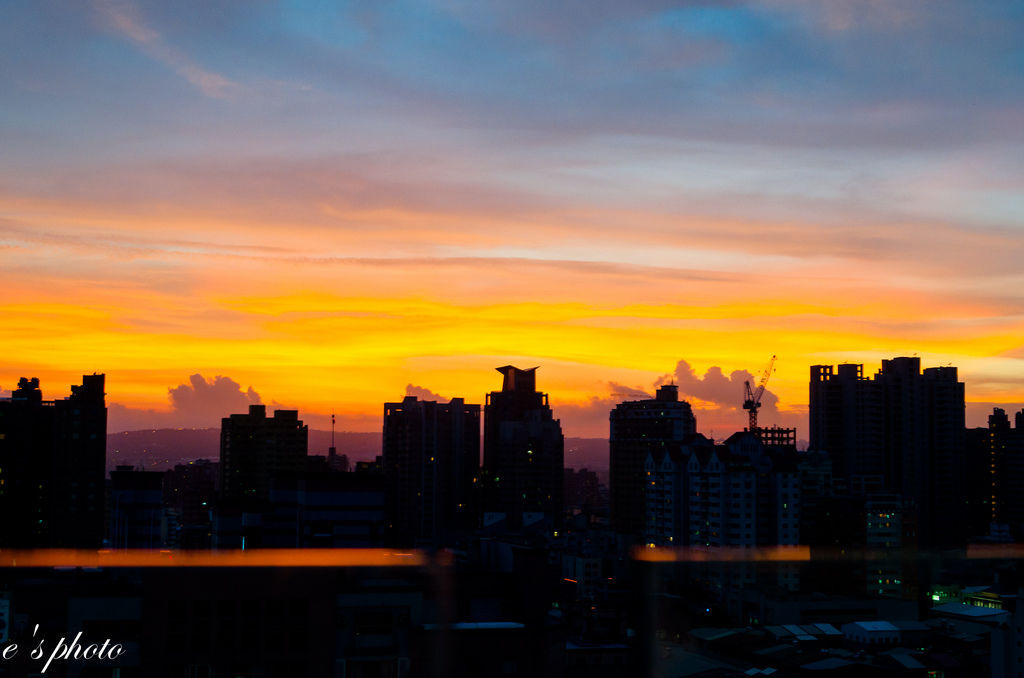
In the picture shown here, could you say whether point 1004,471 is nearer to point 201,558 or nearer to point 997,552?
point 997,552

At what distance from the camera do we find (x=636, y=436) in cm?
4506

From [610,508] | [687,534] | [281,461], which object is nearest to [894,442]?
[610,508]

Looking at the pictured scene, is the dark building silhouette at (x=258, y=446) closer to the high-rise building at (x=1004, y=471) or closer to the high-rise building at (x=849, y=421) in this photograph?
the high-rise building at (x=849, y=421)

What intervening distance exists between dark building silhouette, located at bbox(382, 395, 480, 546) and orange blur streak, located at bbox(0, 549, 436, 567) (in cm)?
3585

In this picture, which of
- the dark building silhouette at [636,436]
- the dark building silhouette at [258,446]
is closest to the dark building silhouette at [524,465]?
the dark building silhouette at [636,436]

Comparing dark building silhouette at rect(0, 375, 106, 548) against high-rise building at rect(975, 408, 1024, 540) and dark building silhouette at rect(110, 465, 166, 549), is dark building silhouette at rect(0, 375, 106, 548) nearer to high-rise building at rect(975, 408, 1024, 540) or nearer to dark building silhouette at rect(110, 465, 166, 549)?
dark building silhouette at rect(110, 465, 166, 549)

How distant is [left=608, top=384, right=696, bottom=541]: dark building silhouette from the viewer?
42188 mm

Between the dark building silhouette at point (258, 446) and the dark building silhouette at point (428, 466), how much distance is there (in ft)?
12.3

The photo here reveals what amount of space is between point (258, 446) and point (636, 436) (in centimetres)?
1619

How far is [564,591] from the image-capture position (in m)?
10.1

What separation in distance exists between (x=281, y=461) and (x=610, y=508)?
13.9 metres

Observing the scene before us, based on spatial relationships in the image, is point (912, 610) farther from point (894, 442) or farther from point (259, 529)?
point (894, 442)

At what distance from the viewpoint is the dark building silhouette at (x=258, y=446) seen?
36.2 meters

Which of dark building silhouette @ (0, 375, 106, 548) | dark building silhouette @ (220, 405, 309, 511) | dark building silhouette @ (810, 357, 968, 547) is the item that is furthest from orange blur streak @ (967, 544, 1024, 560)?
dark building silhouette @ (810, 357, 968, 547)
